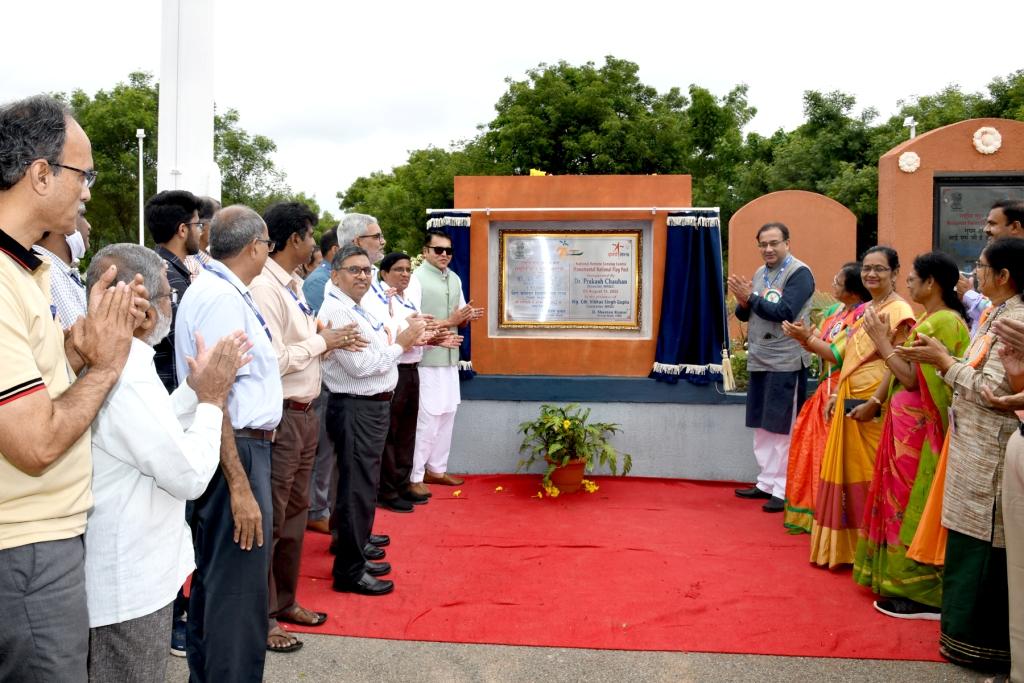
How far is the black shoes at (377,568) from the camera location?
181 inches

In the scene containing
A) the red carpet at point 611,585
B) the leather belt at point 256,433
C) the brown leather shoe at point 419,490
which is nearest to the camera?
the leather belt at point 256,433

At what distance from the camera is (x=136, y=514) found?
210cm

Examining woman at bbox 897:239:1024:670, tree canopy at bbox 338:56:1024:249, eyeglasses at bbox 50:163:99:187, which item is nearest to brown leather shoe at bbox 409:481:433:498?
woman at bbox 897:239:1024:670

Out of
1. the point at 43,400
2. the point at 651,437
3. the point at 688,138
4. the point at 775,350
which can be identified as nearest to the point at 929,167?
the point at 775,350

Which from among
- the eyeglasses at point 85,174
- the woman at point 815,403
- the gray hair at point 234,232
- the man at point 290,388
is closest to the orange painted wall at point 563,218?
the woman at point 815,403

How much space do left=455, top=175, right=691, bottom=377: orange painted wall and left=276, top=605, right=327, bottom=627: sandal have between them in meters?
3.46

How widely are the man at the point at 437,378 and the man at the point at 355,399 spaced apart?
2.04 meters

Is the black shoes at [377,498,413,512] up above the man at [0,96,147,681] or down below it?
below

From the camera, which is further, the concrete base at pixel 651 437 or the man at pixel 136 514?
the concrete base at pixel 651 437

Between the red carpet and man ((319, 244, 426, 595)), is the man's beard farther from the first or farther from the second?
the red carpet

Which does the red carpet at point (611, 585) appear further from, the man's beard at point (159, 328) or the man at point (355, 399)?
the man's beard at point (159, 328)

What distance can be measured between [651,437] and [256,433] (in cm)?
456

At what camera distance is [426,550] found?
5180 mm

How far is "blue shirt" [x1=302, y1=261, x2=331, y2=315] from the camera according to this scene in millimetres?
5578
